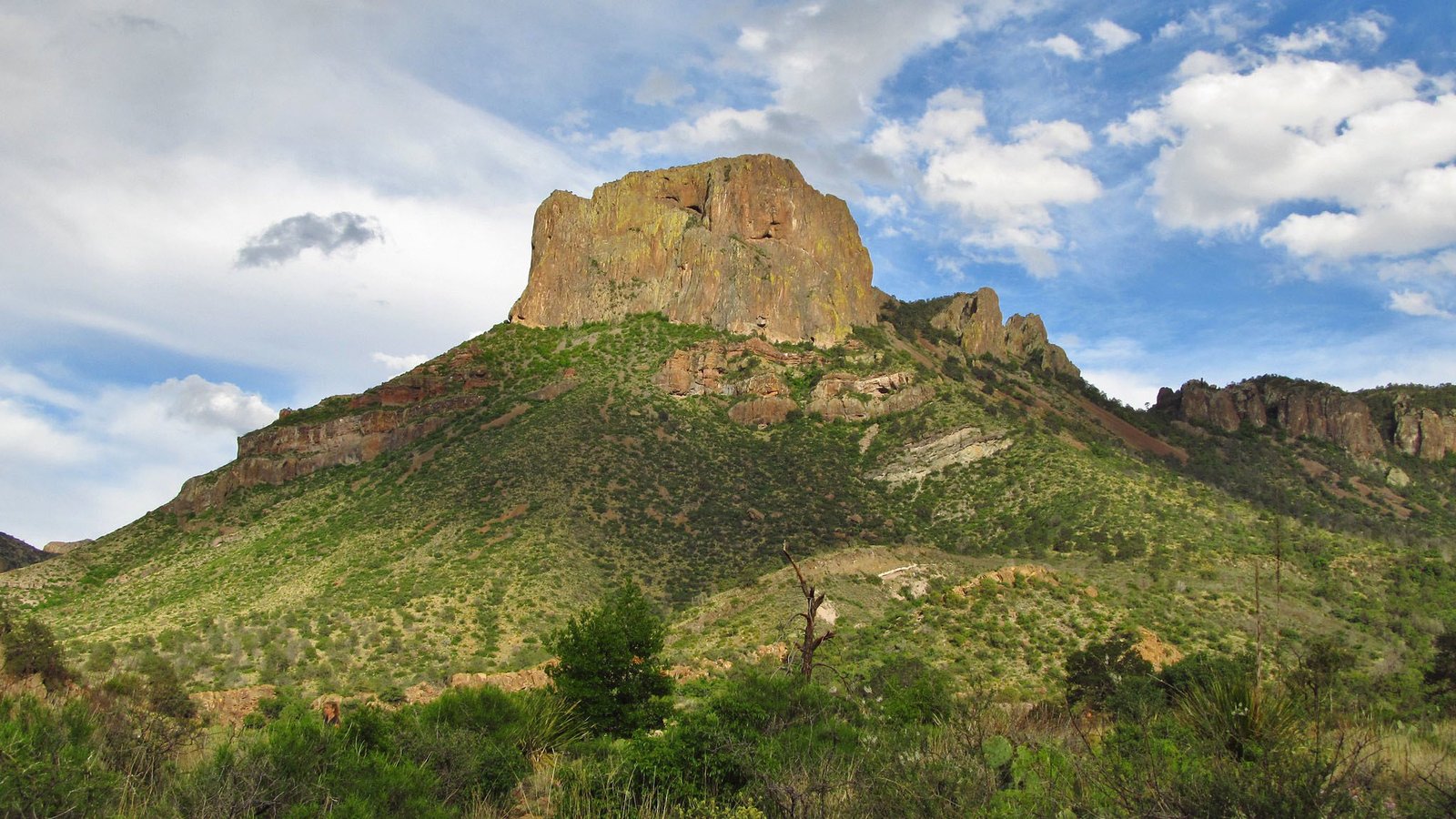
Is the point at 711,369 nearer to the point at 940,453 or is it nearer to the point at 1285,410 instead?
the point at 940,453

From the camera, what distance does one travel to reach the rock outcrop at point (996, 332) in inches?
4210

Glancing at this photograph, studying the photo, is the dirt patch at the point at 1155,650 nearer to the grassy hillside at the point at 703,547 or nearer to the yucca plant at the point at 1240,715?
the grassy hillside at the point at 703,547

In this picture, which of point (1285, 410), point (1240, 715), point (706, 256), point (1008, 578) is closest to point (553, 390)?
point (706, 256)

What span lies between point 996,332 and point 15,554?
10213 centimetres

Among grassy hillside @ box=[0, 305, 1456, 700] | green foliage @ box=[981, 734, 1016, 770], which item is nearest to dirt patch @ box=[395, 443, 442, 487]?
grassy hillside @ box=[0, 305, 1456, 700]

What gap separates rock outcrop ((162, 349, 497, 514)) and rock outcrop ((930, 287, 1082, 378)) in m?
62.0

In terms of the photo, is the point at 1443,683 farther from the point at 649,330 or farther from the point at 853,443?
the point at 649,330

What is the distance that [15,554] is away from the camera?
66812 millimetres

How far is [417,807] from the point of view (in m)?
7.46

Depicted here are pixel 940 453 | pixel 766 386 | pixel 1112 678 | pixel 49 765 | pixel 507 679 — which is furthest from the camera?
pixel 766 386

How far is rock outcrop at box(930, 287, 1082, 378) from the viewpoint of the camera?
107 metres

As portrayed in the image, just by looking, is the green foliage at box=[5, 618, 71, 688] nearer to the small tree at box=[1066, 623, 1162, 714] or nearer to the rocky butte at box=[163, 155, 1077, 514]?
the small tree at box=[1066, 623, 1162, 714]

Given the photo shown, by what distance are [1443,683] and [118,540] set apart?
Answer: 2674 inches

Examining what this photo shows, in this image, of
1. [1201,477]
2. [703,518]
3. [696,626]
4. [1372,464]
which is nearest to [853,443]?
[703,518]
